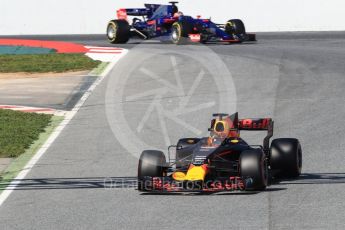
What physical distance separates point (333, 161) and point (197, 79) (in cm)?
1101

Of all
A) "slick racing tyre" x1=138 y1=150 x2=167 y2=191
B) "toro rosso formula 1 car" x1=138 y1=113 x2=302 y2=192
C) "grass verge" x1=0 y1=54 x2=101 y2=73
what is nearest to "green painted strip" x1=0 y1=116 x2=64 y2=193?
"slick racing tyre" x1=138 y1=150 x2=167 y2=191

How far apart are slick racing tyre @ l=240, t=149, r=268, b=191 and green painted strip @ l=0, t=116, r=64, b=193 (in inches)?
138

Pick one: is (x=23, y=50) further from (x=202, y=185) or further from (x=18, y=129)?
(x=202, y=185)

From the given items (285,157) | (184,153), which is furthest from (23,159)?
(285,157)

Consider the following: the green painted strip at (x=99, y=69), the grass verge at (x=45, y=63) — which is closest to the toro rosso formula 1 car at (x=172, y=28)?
the grass verge at (x=45, y=63)

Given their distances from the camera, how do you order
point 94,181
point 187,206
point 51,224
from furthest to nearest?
point 94,181
point 187,206
point 51,224

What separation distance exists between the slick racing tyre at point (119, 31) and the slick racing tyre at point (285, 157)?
75.0ft

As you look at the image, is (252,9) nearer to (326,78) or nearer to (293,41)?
(293,41)

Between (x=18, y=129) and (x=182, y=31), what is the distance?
15596 mm

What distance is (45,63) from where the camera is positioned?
30906 mm

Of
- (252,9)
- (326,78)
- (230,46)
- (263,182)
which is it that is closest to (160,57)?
(230,46)

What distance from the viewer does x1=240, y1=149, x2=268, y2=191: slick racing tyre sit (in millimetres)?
13023

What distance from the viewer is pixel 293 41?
120 feet

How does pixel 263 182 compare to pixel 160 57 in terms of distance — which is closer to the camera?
pixel 263 182
